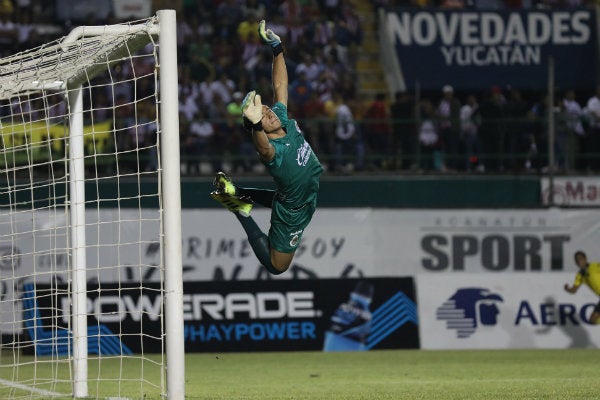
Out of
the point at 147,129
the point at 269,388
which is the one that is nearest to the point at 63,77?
the point at 269,388

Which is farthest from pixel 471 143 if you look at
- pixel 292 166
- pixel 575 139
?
pixel 292 166

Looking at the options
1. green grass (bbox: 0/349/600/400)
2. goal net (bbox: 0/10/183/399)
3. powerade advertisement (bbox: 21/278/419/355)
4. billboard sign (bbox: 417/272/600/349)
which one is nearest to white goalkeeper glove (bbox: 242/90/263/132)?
goal net (bbox: 0/10/183/399)

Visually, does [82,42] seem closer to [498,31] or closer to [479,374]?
[479,374]

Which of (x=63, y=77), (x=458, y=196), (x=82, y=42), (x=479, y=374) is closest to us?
(x=82, y=42)

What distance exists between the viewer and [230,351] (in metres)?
19.9

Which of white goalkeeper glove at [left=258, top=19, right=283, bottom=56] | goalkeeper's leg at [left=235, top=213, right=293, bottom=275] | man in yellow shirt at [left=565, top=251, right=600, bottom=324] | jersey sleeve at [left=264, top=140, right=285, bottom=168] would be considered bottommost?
man in yellow shirt at [left=565, top=251, right=600, bottom=324]

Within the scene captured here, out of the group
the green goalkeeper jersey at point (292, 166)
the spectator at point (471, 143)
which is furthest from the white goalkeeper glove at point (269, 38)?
the spectator at point (471, 143)

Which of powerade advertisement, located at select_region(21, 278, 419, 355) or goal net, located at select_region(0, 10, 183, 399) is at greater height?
goal net, located at select_region(0, 10, 183, 399)

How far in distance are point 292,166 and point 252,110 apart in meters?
0.95

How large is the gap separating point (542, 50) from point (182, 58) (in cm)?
812

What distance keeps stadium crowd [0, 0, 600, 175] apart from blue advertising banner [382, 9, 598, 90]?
0.36 metres

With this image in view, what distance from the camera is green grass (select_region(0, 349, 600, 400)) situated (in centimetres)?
1273

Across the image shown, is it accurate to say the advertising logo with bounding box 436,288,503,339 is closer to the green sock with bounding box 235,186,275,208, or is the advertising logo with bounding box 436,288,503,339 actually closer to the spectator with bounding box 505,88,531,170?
the spectator with bounding box 505,88,531,170

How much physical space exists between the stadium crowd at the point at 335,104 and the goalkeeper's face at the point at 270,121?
37.2 feet
